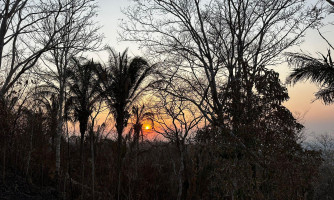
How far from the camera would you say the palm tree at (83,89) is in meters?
15.4

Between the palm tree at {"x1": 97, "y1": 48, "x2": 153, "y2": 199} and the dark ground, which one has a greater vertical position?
the palm tree at {"x1": 97, "y1": 48, "x2": 153, "y2": 199}

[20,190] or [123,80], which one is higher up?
[123,80]

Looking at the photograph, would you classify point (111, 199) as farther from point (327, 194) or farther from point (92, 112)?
point (327, 194)

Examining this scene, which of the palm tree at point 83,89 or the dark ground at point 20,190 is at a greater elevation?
the palm tree at point 83,89

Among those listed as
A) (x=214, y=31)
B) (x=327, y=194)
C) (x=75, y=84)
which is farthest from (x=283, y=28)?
(x=327, y=194)

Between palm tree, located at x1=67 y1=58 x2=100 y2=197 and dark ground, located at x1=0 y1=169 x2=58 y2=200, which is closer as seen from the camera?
dark ground, located at x1=0 y1=169 x2=58 y2=200

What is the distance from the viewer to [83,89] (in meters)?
16.2

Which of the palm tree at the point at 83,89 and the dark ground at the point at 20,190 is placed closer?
the dark ground at the point at 20,190

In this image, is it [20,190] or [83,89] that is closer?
[20,190]

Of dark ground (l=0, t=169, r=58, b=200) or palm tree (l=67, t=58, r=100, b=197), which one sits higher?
palm tree (l=67, t=58, r=100, b=197)

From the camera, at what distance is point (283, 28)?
52.6 feet

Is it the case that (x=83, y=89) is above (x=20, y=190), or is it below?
above

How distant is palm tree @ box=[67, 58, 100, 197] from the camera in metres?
15.4

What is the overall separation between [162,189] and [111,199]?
219cm
